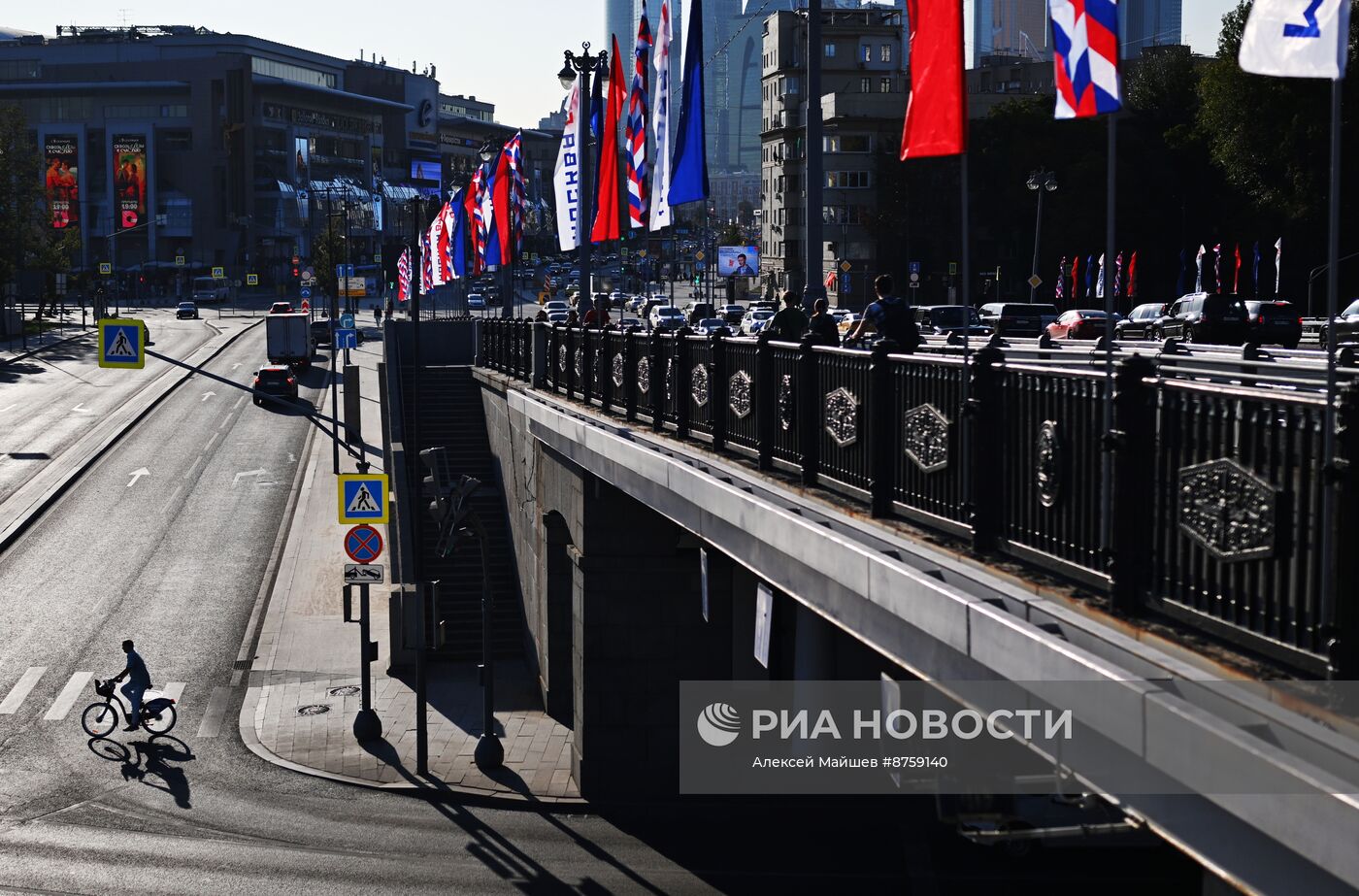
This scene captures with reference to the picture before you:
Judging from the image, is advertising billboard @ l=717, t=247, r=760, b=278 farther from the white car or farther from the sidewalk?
the sidewalk

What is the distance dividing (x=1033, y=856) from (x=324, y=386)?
179ft

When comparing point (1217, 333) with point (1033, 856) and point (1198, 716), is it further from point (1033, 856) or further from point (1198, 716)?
point (1198, 716)

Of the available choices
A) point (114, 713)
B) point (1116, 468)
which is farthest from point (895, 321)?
point (114, 713)

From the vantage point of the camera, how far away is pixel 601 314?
91.4ft

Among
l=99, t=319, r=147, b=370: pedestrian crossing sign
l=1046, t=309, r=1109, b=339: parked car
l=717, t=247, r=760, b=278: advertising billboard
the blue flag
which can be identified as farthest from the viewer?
l=717, t=247, r=760, b=278: advertising billboard

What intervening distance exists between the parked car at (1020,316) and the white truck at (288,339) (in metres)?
36.7

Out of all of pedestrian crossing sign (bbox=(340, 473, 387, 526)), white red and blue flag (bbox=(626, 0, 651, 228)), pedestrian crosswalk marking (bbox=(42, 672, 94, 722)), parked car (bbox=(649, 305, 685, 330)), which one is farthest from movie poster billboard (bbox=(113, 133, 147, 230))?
white red and blue flag (bbox=(626, 0, 651, 228))

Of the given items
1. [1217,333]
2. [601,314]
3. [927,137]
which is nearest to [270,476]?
[601,314]

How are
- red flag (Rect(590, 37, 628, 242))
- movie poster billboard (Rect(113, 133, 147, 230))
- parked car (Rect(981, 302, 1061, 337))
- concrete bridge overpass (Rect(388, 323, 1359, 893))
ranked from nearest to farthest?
1. concrete bridge overpass (Rect(388, 323, 1359, 893))
2. red flag (Rect(590, 37, 628, 242))
3. parked car (Rect(981, 302, 1061, 337))
4. movie poster billboard (Rect(113, 133, 147, 230))

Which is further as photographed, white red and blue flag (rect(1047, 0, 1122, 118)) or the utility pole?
the utility pole

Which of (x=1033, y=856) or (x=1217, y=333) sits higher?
(x=1217, y=333)

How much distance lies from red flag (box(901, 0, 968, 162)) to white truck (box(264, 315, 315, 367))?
207ft

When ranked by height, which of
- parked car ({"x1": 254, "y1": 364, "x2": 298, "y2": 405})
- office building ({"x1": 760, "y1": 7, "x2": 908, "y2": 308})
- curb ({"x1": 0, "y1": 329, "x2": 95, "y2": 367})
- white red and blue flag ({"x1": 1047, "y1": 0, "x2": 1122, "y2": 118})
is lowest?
parked car ({"x1": 254, "y1": 364, "x2": 298, "y2": 405})

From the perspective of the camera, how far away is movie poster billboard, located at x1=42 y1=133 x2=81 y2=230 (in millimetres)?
126562
